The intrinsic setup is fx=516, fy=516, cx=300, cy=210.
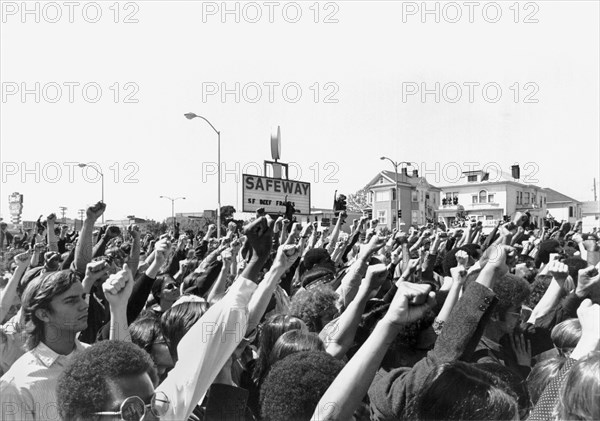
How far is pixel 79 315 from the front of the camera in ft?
8.66

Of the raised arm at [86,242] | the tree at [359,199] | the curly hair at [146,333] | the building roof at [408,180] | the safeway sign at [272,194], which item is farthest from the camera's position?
the tree at [359,199]

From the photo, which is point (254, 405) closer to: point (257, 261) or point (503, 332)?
point (257, 261)

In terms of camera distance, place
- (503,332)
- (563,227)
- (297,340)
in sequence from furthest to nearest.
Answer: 1. (563,227)
2. (503,332)
3. (297,340)

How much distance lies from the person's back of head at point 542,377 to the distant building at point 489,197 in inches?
2286

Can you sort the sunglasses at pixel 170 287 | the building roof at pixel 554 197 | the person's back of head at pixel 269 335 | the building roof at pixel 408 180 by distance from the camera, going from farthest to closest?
the building roof at pixel 554 197 < the building roof at pixel 408 180 < the sunglasses at pixel 170 287 < the person's back of head at pixel 269 335

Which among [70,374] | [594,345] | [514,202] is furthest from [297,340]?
[514,202]

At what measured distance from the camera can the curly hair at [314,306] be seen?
325 centimetres

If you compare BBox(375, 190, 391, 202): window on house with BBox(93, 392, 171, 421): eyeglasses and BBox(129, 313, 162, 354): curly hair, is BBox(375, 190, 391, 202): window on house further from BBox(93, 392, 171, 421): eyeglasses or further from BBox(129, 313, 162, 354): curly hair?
BBox(93, 392, 171, 421): eyeglasses

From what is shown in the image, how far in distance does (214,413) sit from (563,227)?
9899 millimetres

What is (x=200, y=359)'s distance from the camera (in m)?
1.72

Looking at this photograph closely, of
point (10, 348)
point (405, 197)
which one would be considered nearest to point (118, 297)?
point (10, 348)

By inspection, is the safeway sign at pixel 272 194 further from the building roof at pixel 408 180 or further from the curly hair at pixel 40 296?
the building roof at pixel 408 180

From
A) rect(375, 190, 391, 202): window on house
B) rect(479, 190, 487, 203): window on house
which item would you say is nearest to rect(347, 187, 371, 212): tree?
rect(375, 190, 391, 202): window on house

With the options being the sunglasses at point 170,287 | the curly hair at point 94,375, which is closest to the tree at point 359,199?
the sunglasses at point 170,287
